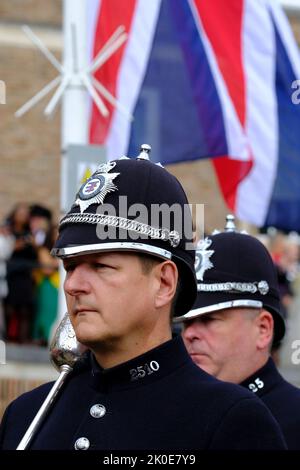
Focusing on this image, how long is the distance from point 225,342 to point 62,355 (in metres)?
1.30

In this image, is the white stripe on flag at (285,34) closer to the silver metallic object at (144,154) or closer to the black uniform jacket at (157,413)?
the silver metallic object at (144,154)

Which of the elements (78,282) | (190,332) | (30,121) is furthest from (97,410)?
(30,121)

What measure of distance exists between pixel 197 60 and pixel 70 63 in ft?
3.85

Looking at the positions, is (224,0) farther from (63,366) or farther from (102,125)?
(63,366)

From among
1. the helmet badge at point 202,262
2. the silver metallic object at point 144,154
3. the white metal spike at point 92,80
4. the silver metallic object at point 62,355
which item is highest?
the white metal spike at point 92,80

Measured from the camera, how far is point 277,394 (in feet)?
17.6

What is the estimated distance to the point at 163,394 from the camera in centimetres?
378

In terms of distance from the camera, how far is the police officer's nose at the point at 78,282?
3.76 m

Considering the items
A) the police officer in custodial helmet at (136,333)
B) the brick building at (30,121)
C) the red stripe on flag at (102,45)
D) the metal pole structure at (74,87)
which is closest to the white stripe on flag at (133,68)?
the red stripe on flag at (102,45)

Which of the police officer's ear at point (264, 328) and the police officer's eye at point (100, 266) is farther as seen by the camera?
the police officer's ear at point (264, 328)

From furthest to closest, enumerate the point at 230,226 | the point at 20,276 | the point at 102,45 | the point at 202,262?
the point at 20,276, the point at 102,45, the point at 230,226, the point at 202,262

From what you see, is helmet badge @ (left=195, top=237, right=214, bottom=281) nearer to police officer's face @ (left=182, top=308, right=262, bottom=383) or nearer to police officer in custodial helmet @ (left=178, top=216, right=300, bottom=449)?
police officer in custodial helmet @ (left=178, top=216, right=300, bottom=449)

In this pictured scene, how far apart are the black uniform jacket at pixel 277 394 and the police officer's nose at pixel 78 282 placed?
154cm

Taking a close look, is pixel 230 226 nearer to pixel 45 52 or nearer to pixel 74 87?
pixel 74 87
